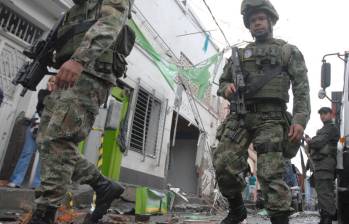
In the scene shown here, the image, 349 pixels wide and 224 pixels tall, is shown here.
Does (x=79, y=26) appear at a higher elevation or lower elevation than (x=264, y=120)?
higher

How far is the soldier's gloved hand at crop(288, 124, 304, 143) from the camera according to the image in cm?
315

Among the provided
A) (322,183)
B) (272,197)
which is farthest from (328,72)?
(272,197)

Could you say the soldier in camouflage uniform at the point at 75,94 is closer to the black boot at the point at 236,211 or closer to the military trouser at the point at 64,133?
the military trouser at the point at 64,133

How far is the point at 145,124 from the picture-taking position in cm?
988

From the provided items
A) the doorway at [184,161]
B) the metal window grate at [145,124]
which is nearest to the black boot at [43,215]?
the metal window grate at [145,124]

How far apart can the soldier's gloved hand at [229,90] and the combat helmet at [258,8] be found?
2.44 ft

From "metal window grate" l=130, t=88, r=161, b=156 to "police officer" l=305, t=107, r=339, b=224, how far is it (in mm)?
4649

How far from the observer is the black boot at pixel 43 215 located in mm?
2391

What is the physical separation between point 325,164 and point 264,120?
3.11m

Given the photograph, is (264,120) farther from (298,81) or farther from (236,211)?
(236,211)

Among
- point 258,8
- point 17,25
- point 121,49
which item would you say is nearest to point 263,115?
point 258,8

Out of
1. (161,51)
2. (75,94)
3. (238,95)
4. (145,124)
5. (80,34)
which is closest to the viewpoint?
(75,94)

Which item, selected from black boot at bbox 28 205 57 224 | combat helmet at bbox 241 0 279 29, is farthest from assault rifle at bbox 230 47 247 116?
black boot at bbox 28 205 57 224

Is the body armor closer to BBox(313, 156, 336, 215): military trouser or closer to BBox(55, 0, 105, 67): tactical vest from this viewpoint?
BBox(55, 0, 105, 67): tactical vest
